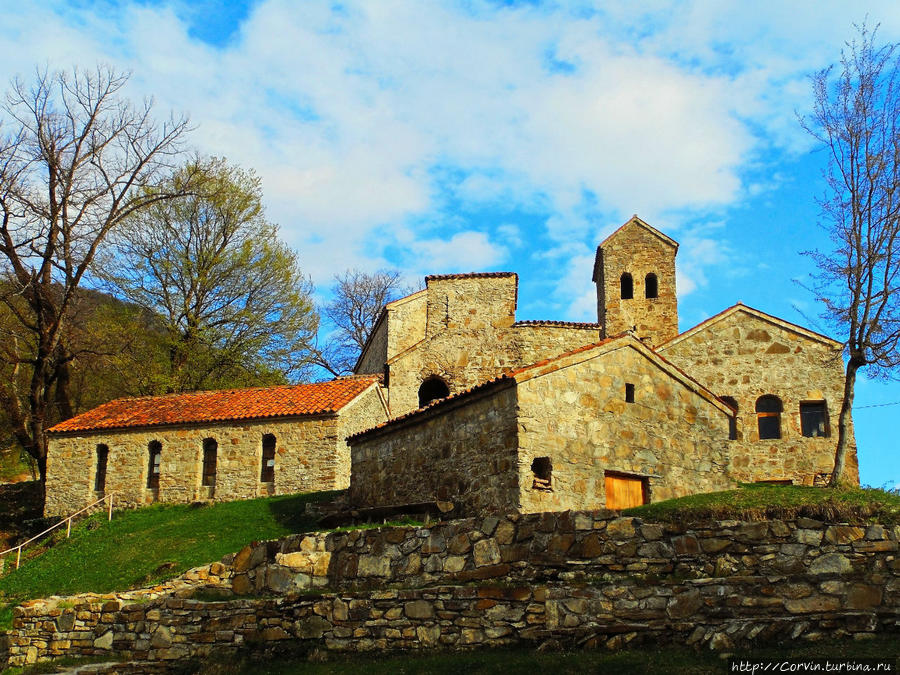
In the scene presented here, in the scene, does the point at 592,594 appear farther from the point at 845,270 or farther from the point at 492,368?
the point at 492,368

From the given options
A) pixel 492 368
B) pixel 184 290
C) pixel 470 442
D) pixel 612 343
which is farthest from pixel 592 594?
pixel 184 290

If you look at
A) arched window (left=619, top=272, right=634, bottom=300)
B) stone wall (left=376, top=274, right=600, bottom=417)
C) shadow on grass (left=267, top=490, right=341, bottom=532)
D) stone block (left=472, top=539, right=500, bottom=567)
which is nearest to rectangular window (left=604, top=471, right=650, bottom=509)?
stone block (left=472, top=539, right=500, bottom=567)

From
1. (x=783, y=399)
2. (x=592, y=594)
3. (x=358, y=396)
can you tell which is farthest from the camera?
(x=358, y=396)

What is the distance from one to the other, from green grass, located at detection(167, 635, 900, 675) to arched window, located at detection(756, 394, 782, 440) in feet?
51.5

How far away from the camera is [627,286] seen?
3744cm

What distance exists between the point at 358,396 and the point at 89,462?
398 inches

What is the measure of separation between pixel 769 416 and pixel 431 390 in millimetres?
12769

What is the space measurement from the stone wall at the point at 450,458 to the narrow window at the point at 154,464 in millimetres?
10350

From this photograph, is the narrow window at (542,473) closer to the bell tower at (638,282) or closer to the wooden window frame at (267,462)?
the wooden window frame at (267,462)

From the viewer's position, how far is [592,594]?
12.9 m

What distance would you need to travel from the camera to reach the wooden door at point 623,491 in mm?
18156

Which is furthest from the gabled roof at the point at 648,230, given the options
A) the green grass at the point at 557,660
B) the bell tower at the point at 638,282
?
the green grass at the point at 557,660

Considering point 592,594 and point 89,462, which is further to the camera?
point 89,462

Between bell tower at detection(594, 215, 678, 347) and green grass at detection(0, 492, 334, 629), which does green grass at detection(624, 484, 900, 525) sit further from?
bell tower at detection(594, 215, 678, 347)
